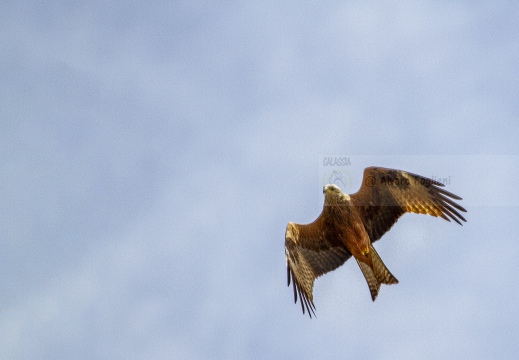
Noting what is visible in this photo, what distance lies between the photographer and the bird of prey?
56.3 ft

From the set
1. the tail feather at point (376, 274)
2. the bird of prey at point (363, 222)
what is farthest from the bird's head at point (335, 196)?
the tail feather at point (376, 274)

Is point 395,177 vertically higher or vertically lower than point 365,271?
higher

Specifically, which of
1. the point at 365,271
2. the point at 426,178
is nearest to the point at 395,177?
the point at 426,178

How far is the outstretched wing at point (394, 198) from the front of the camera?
17.1 meters

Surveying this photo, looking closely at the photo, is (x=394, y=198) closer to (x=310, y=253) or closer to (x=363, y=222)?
(x=363, y=222)

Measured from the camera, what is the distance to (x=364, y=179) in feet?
56.6

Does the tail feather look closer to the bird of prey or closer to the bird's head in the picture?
the bird of prey

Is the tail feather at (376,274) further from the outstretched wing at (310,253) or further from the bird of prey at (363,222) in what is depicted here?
the outstretched wing at (310,253)

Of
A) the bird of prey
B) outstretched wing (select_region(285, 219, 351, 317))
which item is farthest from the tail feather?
outstretched wing (select_region(285, 219, 351, 317))

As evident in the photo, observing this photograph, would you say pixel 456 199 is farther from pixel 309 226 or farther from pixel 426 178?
pixel 309 226

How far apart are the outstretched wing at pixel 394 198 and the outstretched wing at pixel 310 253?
0.80 m

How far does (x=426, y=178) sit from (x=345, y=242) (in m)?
2.00

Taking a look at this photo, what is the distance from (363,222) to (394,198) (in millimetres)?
764

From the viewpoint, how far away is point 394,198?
17422mm
